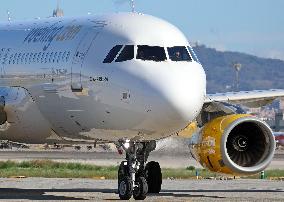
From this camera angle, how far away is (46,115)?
28109 millimetres

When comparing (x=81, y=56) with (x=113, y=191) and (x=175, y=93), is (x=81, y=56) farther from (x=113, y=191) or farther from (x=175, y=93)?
(x=113, y=191)

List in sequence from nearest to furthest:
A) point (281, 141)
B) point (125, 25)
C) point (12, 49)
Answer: point (125, 25) → point (12, 49) → point (281, 141)

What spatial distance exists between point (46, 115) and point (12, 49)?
136 inches

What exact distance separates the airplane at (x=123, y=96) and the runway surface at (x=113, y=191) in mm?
1382

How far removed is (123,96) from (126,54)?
4.09 ft

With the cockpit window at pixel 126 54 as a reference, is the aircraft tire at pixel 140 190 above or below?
below

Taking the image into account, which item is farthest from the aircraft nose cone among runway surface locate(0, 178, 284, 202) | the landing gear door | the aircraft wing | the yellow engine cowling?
the aircraft wing

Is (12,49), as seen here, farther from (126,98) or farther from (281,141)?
(281,141)

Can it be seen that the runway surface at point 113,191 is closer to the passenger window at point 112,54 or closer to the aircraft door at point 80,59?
the aircraft door at point 80,59

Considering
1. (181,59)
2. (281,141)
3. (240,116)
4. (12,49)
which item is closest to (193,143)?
(240,116)

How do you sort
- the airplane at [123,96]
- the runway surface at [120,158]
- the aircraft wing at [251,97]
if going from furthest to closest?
the runway surface at [120,158]
the aircraft wing at [251,97]
the airplane at [123,96]

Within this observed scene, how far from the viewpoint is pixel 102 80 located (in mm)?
26062

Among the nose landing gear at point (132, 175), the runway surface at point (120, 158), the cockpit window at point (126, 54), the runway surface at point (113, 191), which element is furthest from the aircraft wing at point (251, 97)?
the runway surface at point (120, 158)

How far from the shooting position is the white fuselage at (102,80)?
24969 mm
